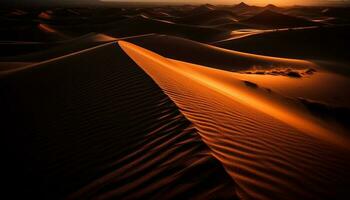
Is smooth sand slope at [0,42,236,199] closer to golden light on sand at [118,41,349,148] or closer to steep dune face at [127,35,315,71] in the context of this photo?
golden light on sand at [118,41,349,148]

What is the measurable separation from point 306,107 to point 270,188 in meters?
5.57

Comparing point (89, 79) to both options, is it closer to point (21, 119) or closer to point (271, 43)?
point (21, 119)

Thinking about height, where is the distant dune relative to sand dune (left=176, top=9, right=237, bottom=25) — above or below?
below

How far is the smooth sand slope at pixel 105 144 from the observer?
2586 millimetres

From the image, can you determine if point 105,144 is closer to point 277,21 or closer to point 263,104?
point 263,104

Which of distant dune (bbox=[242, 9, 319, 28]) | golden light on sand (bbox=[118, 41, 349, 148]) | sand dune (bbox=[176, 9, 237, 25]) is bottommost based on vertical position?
golden light on sand (bbox=[118, 41, 349, 148])

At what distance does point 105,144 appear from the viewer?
135 inches

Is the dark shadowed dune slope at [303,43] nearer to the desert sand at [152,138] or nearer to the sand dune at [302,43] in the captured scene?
the sand dune at [302,43]

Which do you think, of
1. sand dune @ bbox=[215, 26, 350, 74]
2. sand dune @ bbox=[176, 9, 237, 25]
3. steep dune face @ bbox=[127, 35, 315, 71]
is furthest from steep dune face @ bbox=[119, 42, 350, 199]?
sand dune @ bbox=[176, 9, 237, 25]

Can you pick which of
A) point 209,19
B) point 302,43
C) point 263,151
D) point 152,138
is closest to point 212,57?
point 302,43

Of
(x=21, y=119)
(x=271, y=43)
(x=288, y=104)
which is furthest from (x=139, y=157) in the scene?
(x=271, y=43)

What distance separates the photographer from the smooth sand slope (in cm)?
259

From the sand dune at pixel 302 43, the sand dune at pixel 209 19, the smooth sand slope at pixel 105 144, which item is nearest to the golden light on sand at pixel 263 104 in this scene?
the smooth sand slope at pixel 105 144

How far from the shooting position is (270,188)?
2.60 m
